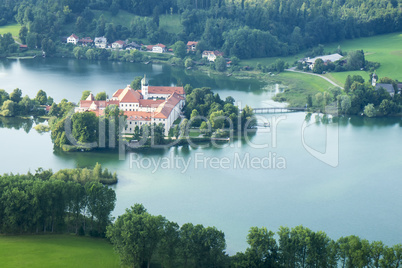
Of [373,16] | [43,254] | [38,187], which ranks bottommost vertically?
[43,254]

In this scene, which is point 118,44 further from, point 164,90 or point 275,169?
point 275,169

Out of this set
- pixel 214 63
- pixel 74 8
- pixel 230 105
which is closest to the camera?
pixel 230 105

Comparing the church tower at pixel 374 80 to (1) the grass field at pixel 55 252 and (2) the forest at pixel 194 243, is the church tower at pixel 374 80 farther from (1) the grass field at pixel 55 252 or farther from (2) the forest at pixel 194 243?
(1) the grass field at pixel 55 252

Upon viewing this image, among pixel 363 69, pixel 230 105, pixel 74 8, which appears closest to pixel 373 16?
pixel 363 69

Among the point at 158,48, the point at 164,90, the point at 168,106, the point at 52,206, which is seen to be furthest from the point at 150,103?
the point at 158,48

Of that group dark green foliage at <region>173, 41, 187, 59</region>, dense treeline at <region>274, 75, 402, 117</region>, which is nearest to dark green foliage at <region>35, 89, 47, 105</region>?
dense treeline at <region>274, 75, 402, 117</region>

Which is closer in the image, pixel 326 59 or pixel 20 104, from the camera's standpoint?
pixel 20 104

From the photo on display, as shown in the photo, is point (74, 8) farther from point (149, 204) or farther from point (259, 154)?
point (149, 204)

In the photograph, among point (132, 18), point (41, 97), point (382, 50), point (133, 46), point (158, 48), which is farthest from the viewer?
point (132, 18)
